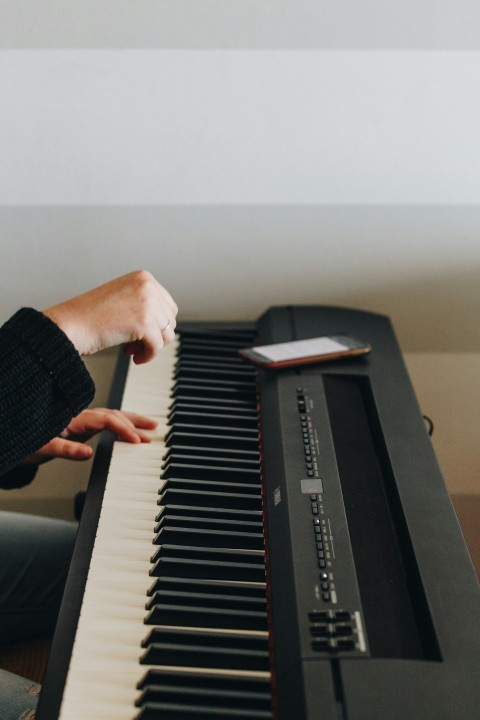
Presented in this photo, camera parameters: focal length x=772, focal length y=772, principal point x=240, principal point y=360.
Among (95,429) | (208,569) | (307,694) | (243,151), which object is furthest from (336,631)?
(243,151)

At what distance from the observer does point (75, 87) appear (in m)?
1.37

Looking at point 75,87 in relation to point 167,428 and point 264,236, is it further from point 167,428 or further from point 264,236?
point 167,428

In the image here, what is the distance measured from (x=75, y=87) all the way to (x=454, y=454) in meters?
1.07

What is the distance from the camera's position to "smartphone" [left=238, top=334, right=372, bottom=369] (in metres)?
1.24

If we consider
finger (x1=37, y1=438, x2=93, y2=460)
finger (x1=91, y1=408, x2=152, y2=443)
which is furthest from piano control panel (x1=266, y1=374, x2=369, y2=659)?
finger (x1=37, y1=438, x2=93, y2=460)

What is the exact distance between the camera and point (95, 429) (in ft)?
3.91

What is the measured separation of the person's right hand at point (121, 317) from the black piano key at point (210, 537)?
224 millimetres

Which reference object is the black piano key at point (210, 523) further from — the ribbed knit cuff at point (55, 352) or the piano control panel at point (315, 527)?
the ribbed knit cuff at point (55, 352)

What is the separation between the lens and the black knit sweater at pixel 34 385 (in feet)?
2.76

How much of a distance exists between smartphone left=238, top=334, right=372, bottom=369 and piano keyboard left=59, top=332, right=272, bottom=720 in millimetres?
57

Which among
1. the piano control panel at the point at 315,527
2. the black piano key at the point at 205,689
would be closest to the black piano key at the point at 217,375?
the piano control panel at the point at 315,527

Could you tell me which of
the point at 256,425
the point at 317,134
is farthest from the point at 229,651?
the point at 317,134

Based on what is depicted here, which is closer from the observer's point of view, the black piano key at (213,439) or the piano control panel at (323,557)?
the piano control panel at (323,557)

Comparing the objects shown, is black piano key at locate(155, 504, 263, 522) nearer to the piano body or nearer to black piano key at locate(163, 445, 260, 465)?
the piano body
